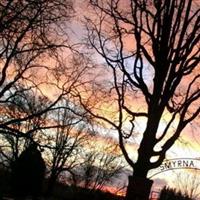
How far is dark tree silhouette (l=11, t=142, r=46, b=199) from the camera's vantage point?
1441 inches

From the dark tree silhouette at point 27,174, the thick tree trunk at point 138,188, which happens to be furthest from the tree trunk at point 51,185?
the thick tree trunk at point 138,188

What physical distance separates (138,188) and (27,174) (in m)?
19.1

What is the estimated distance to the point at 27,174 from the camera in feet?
121

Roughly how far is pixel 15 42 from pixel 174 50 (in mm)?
5933

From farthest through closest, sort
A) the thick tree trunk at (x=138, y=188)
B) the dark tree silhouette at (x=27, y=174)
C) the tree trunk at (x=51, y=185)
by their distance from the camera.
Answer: the tree trunk at (x=51, y=185)
the dark tree silhouette at (x=27, y=174)
the thick tree trunk at (x=138, y=188)

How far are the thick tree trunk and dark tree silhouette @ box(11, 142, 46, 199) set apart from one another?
58.3 feet

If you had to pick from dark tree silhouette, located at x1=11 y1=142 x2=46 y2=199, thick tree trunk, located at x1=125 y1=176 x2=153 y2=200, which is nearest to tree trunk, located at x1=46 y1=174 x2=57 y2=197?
dark tree silhouette, located at x1=11 y1=142 x2=46 y2=199

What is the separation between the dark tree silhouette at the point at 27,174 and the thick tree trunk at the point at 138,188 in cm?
1777

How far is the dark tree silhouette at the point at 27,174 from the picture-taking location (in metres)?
36.6

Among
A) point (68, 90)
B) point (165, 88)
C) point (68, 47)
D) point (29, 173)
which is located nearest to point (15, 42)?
point (68, 47)

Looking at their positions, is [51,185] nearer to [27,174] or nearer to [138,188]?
[27,174]

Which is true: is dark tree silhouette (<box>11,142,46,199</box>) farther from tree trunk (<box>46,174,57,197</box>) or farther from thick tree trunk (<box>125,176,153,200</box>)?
thick tree trunk (<box>125,176,153,200</box>)

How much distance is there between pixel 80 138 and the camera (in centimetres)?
5947

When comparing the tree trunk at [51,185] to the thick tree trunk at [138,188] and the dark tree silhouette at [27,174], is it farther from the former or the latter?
the thick tree trunk at [138,188]
